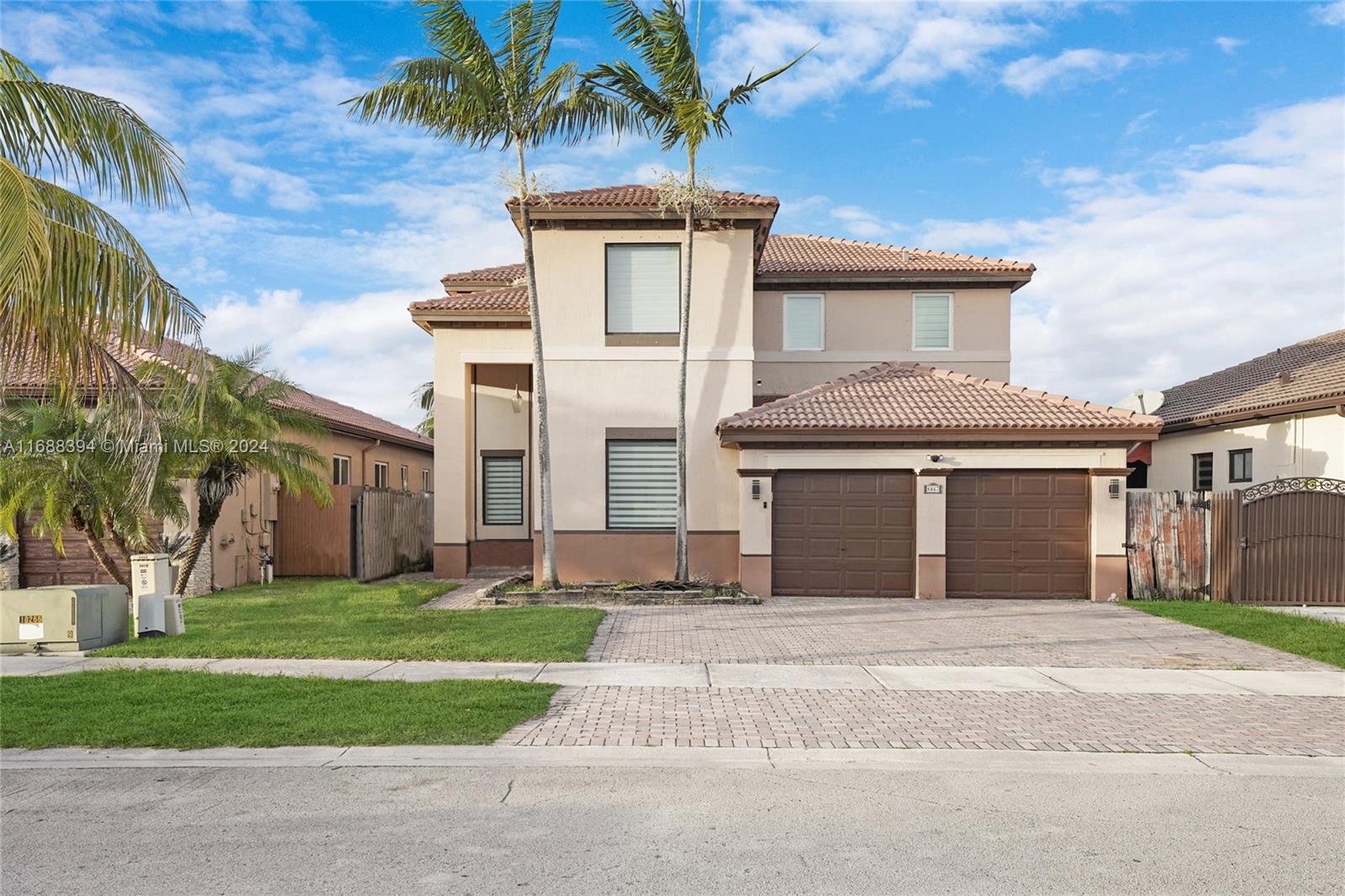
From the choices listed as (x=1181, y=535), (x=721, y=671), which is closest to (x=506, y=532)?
(x=721, y=671)

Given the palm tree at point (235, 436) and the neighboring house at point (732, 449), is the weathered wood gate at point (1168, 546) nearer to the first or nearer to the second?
the neighboring house at point (732, 449)

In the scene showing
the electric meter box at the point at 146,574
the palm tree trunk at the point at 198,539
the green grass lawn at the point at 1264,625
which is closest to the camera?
the green grass lawn at the point at 1264,625

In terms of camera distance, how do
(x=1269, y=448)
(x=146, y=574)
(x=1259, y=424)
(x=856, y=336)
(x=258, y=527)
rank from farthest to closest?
(x=856, y=336), (x=1259, y=424), (x=1269, y=448), (x=258, y=527), (x=146, y=574)

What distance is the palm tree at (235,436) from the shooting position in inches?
571

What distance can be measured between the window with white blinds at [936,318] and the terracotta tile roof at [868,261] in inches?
30.9

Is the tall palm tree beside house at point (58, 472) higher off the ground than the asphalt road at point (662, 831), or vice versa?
the tall palm tree beside house at point (58, 472)

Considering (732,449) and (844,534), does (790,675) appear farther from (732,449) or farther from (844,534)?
(732,449)

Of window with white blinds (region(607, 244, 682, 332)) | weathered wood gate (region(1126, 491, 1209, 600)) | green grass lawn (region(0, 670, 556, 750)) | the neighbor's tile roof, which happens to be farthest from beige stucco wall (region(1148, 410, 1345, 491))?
green grass lawn (region(0, 670, 556, 750))

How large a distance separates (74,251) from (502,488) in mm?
14454

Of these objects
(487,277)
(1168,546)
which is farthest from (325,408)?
(1168,546)

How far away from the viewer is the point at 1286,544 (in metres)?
16.0

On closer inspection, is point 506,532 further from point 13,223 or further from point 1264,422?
point 1264,422

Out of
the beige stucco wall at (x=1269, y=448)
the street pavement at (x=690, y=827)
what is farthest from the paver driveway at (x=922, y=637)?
the beige stucco wall at (x=1269, y=448)

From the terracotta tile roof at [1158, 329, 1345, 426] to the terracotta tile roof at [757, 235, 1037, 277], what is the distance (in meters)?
5.75
